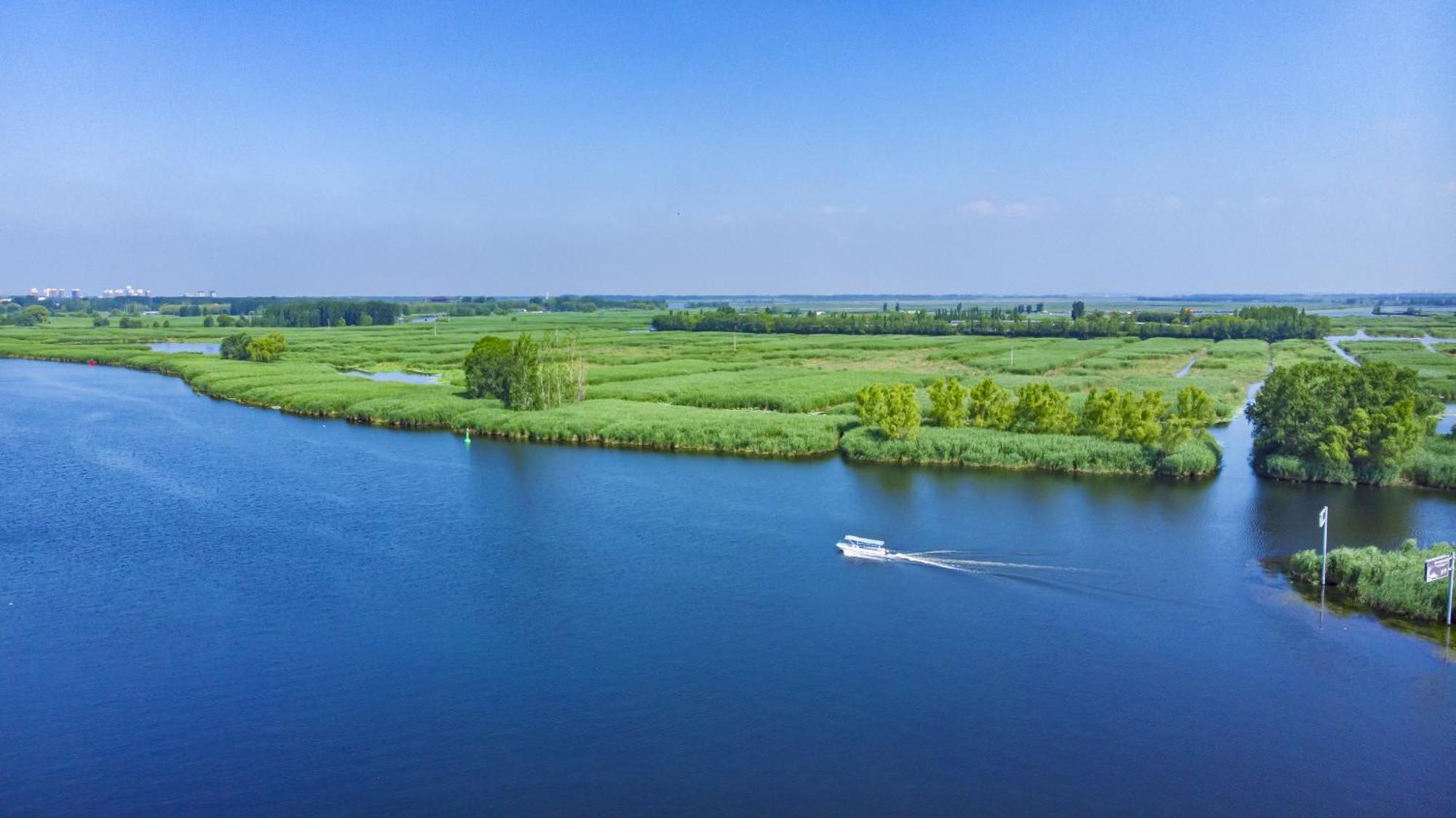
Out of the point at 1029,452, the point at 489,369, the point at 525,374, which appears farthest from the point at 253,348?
the point at 1029,452

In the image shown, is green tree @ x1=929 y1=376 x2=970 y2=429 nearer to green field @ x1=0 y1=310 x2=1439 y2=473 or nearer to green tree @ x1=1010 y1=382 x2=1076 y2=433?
green field @ x1=0 y1=310 x2=1439 y2=473

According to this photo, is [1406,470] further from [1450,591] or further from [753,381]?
[753,381]

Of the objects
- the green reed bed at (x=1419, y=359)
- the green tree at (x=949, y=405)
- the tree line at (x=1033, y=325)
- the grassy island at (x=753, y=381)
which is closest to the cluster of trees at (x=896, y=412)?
the grassy island at (x=753, y=381)

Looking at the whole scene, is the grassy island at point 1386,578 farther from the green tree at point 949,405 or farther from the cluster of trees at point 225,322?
the cluster of trees at point 225,322

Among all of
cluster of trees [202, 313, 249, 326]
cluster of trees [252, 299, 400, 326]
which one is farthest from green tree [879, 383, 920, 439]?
cluster of trees [252, 299, 400, 326]

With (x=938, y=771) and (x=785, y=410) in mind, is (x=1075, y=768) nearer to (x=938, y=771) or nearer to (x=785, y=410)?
(x=938, y=771)

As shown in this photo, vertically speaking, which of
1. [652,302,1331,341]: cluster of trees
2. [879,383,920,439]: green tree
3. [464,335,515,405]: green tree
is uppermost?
[652,302,1331,341]: cluster of trees

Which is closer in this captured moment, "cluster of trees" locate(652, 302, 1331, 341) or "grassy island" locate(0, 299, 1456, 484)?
"grassy island" locate(0, 299, 1456, 484)
